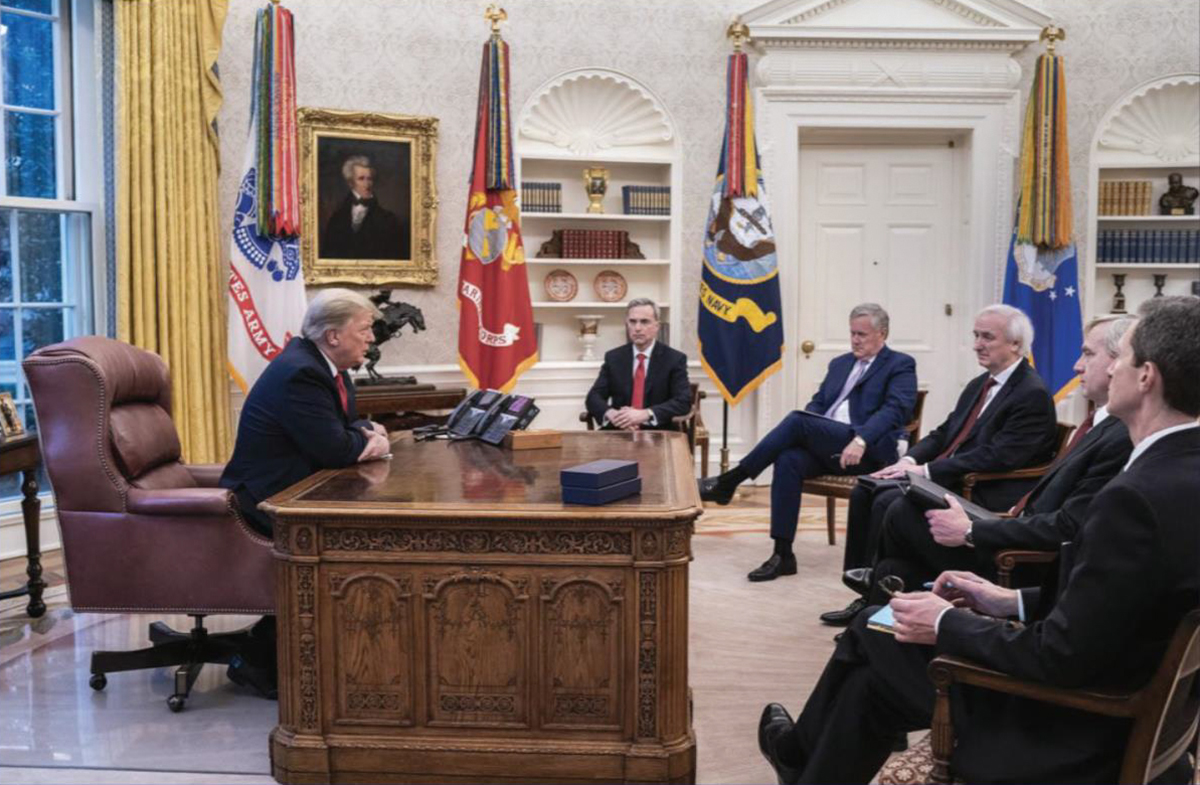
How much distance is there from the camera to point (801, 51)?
6.94 m

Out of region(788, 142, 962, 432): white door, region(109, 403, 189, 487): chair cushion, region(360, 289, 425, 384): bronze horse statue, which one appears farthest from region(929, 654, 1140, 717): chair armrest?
region(788, 142, 962, 432): white door

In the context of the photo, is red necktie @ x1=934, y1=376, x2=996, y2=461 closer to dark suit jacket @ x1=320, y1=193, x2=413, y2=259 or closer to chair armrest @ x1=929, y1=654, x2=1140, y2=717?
chair armrest @ x1=929, y1=654, x2=1140, y2=717

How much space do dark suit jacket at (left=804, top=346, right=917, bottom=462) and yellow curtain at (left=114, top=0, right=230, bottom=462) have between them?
3.24m

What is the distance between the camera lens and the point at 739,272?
268 inches

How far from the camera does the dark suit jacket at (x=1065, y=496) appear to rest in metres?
3.00

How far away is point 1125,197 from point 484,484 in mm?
5643

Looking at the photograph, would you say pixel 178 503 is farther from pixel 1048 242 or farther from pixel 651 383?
pixel 1048 242

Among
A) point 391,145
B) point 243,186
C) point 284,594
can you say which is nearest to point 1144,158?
point 391,145

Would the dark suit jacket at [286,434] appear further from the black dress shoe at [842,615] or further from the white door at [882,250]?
the white door at [882,250]

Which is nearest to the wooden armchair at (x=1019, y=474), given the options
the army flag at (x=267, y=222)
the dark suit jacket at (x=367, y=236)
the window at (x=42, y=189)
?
the army flag at (x=267, y=222)

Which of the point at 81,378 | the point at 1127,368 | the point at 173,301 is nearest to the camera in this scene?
the point at 1127,368

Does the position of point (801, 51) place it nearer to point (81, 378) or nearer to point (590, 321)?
point (590, 321)

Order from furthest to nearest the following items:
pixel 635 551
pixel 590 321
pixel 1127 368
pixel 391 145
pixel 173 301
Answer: pixel 590 321 < pixel 391 145 < pixel 173 301 < pixel 635 551 < pixel 1127 368

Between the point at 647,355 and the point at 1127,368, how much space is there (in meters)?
4.04
